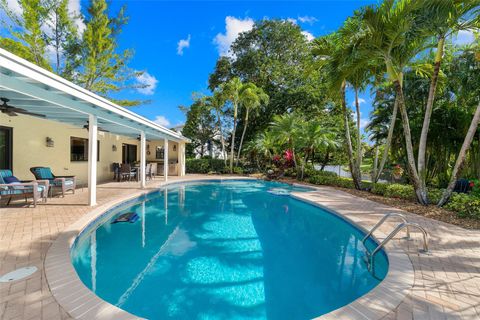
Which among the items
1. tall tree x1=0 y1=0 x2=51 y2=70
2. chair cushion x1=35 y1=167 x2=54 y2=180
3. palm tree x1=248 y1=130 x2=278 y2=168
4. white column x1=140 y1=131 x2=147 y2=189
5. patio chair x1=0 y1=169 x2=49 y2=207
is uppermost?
tall tree x1=0 y1=0 x2=51 y2=70

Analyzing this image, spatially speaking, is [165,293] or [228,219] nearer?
[165,293]

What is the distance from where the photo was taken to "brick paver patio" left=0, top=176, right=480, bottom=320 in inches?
101

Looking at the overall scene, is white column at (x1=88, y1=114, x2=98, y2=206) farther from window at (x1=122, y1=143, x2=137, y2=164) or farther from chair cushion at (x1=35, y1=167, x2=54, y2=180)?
window at (x1=122, y1=143, x2=137, y2=164)

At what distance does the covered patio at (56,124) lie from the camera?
15.3ft

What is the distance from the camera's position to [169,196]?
434 inches

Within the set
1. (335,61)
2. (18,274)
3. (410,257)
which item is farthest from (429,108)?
(18,274)

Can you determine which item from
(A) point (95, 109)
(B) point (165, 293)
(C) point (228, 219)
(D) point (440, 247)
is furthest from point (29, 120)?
(D) point (440, 247)

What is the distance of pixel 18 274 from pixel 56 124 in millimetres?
9508

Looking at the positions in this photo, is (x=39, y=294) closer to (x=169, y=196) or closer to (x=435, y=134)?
(x=169, y=196)

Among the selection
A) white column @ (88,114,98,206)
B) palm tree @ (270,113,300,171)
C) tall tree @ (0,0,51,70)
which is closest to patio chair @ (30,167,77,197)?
white column @ (88,114,98,206)

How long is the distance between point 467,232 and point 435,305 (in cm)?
412

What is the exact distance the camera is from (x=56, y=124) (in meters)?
10.3

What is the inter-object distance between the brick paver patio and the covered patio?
196 cm

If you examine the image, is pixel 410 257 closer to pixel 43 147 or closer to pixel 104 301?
pixel 104 301
